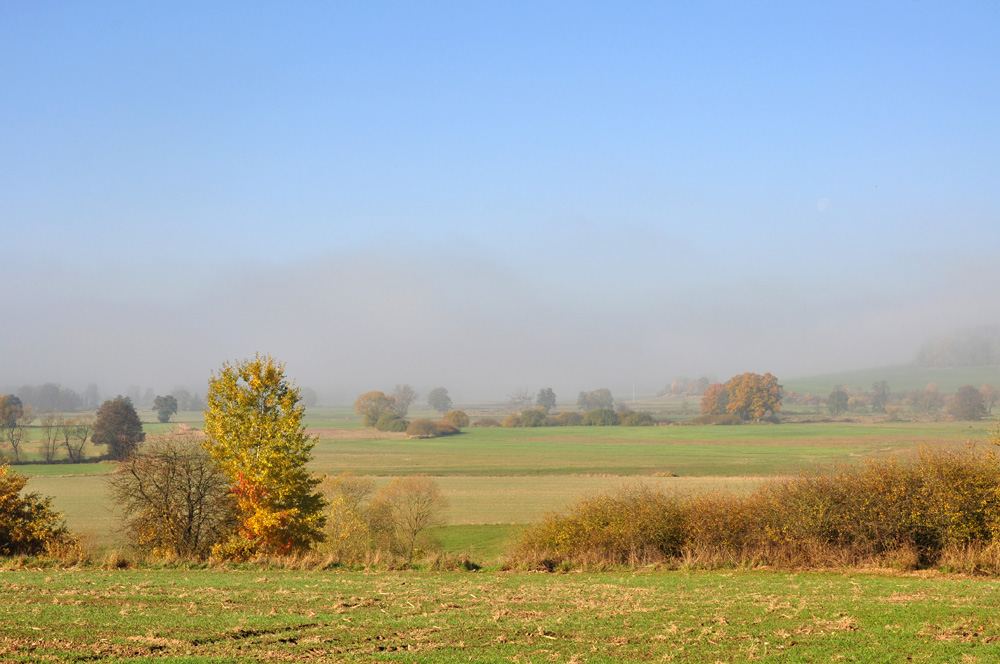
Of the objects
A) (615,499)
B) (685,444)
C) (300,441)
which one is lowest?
(685,444)

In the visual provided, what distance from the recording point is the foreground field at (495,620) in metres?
10.1

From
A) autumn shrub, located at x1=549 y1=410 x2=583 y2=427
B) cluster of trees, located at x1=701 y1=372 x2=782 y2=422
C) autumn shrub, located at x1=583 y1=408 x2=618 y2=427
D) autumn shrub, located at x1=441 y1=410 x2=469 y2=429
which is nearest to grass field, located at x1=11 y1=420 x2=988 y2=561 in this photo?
autumn shrub, located at x1=583 y1=408 x2=618 y2=427

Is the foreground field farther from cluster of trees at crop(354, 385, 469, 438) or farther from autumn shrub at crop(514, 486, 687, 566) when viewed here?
cluster of trees at crop(354, 385, 469, 438)

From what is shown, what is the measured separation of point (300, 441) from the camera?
1259 inches

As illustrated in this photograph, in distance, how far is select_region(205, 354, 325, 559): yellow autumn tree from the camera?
102 ft

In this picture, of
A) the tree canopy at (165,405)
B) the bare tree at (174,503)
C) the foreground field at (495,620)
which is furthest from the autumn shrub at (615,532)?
the tree canopy at (165,405)

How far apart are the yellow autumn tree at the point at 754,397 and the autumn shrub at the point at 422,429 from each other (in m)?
73.3

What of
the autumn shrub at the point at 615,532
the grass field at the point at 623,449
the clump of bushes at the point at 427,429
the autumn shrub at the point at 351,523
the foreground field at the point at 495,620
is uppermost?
the foreground field at the point at 495,620

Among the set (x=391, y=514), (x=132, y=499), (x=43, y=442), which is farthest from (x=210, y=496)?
(x=43, y=442)

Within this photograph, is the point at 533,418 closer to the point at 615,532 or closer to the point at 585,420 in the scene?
the point at 585,420

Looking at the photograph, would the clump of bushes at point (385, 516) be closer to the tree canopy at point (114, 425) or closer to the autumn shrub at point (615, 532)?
the autumn shrub at point (615, 532)

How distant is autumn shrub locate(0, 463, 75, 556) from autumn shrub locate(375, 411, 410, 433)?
4778 inches

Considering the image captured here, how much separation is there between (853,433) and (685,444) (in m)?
32.9

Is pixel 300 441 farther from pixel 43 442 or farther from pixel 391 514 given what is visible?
pixel 43 442
